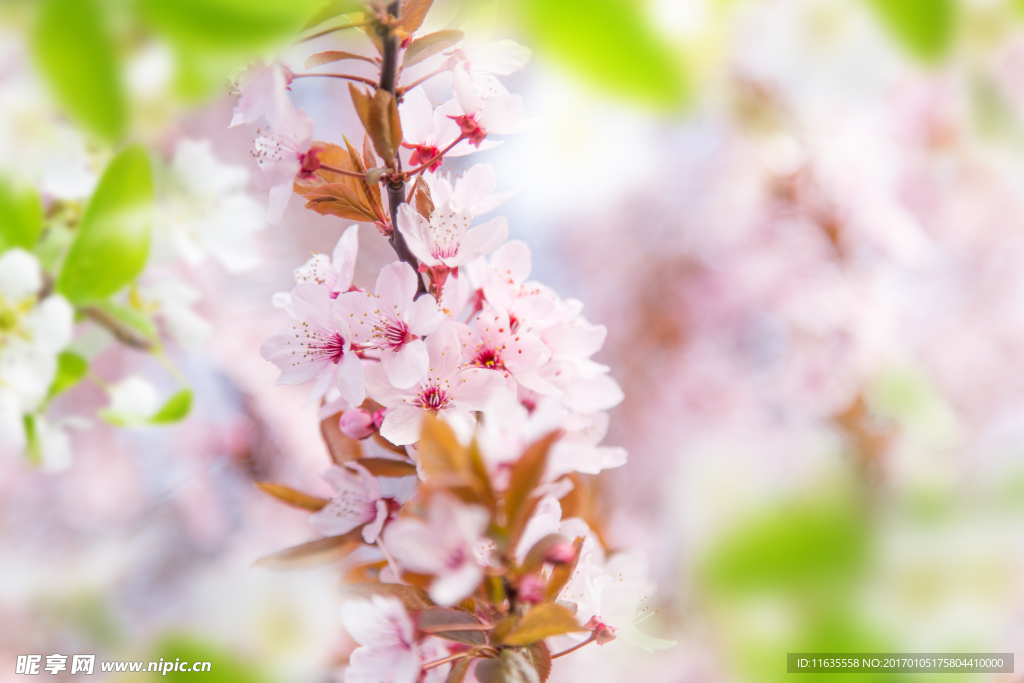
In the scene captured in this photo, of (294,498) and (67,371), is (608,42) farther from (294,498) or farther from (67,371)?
(67,371)

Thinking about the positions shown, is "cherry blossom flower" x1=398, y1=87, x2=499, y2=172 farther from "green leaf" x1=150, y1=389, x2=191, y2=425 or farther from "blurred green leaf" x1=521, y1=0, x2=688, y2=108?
"green leaf" x1=150, y1=389, x2=191, y2=425

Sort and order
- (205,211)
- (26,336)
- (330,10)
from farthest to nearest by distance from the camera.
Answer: (205,211) < (26,336) < (330,10)

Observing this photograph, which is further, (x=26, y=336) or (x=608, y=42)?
(x=26, y=336)

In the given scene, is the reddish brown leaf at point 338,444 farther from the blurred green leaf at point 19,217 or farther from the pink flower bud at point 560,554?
the blurred green leaf at point 19,217

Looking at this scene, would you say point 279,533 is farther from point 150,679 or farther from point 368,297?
point 368,297

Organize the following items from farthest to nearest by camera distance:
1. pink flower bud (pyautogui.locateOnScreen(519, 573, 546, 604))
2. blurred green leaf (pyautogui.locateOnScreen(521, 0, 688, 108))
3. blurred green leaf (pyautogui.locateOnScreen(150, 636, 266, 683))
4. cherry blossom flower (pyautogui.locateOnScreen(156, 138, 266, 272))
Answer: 1. cherry blossom flower (pyautogui.locateOnScreen(156, 138, 266, 272))
2. blurred green leaf (pyautogui.locateOnScreen(150, 636, 266, 683))
3. pink flower bud (pyautogui.locateOnScreen(519, 573, 546, 604))
4. blurred green leaf (pyautogui.locateOnScreen(521, 0, 688, 108))

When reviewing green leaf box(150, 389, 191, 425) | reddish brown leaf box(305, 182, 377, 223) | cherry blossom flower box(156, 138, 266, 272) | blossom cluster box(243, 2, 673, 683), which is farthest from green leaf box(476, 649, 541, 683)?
cherry blossom flower box(156, 138, 266, 272)

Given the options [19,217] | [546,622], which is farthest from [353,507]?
[19,217]
